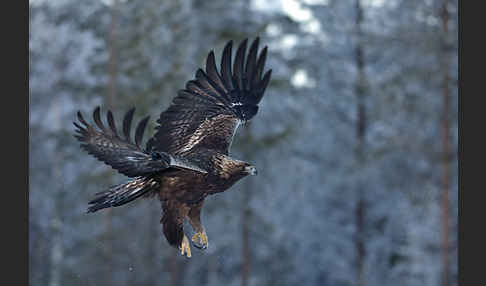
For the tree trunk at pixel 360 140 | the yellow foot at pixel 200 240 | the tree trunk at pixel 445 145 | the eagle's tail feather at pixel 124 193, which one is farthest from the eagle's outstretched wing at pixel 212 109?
the tree trunk at pixel 360 140

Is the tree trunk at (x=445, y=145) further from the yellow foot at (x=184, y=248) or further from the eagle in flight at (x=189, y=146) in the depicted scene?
the yellow foot at (x=184, y=248)

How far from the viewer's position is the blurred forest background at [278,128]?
13695 mm

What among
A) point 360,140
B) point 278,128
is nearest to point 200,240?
point 360,140

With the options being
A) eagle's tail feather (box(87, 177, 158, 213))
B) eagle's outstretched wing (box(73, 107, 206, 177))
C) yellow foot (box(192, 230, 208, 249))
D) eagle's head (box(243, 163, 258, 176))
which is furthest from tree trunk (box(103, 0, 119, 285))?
eagle's head (box(243, 163, 258, 176))

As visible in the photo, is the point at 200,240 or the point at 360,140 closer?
the point at 200,240

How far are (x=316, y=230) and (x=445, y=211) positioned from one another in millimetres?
7203

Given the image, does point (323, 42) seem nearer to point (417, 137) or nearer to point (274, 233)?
point (417, 137)

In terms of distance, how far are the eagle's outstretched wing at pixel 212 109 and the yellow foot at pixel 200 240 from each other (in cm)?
78

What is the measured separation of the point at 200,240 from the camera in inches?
197

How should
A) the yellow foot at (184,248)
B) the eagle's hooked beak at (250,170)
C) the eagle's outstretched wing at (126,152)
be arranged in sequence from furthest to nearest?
the yellow foot at (184,248) < the eagle's hooked beak at (250,170) < the eagle's outstretched wing at (126,152)

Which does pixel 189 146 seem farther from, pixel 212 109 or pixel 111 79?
pixel 111 79

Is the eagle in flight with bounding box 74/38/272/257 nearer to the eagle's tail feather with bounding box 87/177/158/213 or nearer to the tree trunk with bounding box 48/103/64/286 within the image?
the eagle's tail feather with bounding box 87/177/158/213

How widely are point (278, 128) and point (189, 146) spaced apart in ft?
39.8

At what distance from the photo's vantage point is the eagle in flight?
4.81m
